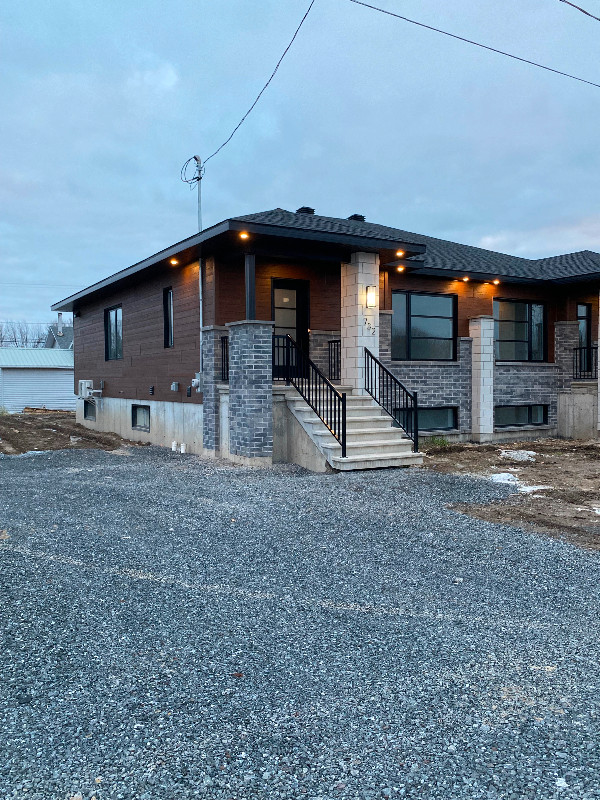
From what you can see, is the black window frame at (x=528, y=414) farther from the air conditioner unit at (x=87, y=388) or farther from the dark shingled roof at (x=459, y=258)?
the air conditioner unit at (x=87, y=388)

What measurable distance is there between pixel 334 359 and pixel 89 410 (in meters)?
9.95

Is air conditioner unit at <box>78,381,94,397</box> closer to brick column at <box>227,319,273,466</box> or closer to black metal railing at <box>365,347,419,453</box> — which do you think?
brick column at <box>227,319,273,466</box>

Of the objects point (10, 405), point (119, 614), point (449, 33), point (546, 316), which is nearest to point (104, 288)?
point (449, 33)

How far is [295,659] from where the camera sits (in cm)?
316

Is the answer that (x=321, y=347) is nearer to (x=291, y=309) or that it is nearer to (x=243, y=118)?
(x=291, y=309)

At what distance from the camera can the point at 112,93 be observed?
18.5 metres

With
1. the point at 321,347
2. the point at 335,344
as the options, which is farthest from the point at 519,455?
the point at 321,347

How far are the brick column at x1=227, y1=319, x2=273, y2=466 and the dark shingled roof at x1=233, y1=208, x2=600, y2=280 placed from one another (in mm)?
1965

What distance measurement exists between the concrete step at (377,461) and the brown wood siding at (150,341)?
381 cm

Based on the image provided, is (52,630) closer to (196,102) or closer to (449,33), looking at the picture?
(449,33)

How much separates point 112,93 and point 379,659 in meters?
19.9

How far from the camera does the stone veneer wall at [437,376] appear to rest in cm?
1257

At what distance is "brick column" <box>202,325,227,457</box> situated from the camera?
10.9m

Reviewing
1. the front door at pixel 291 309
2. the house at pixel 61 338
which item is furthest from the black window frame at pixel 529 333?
the house at pixel 61 338
